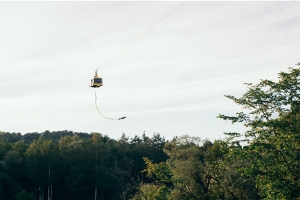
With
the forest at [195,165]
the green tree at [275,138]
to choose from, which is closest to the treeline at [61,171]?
the forest at [195,165]

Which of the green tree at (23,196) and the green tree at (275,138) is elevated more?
the green tree at (275,138)

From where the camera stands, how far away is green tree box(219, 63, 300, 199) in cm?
2145

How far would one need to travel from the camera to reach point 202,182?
37.4 m

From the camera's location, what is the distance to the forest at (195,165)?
22.3 metres

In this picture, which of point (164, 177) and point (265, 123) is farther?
point (164, 177)

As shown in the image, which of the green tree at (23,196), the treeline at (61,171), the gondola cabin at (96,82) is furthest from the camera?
the treeline at (61,171)

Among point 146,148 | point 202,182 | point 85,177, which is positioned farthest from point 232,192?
point 146,148

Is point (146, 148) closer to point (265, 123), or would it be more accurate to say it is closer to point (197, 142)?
point (197, 142)

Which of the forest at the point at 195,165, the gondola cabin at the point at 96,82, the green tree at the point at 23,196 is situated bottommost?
the green tree at the point at 23,196

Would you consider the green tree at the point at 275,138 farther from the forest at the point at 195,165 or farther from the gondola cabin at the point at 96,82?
the gondola cabin at the point at 96,82

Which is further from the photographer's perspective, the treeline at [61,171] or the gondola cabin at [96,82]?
the treeline at [61,171]

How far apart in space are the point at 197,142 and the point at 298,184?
18.5 m

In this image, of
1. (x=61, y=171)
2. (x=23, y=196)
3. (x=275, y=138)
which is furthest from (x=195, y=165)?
(x=61, y=171)

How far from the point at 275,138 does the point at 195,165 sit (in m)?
15.5
